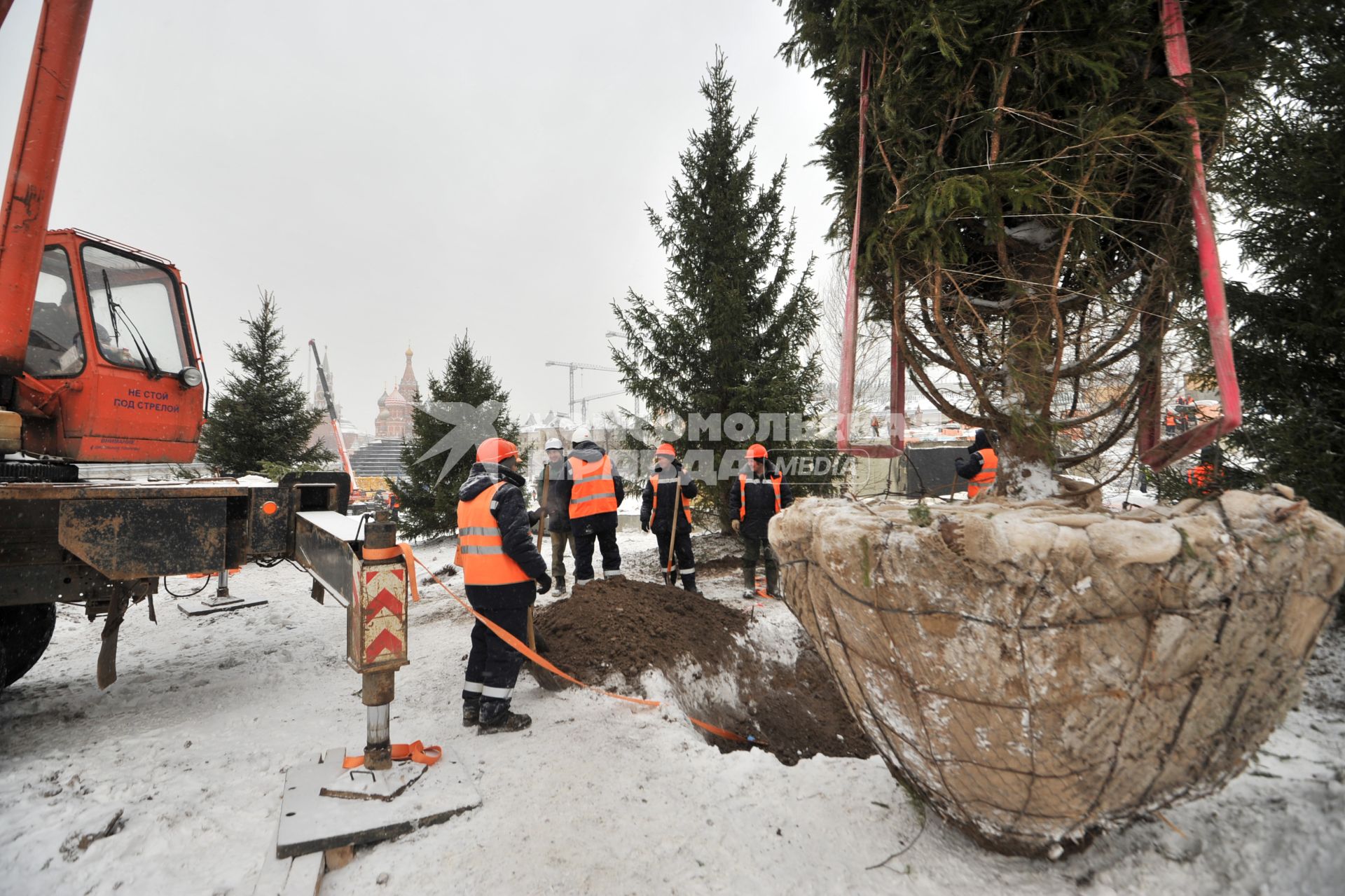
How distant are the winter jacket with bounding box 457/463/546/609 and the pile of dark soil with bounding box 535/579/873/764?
790 mm

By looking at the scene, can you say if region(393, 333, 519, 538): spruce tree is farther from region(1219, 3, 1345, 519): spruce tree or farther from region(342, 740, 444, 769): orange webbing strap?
region(1219, 3, 1345, 519): spruce tree

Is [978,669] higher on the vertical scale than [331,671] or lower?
higher

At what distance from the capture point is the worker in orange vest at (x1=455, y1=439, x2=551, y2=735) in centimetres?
359

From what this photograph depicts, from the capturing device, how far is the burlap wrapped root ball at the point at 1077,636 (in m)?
1.40

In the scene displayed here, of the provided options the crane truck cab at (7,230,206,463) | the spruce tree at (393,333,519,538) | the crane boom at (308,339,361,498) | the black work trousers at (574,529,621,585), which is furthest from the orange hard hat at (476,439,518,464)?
the crane boom at (308,339,361,498)

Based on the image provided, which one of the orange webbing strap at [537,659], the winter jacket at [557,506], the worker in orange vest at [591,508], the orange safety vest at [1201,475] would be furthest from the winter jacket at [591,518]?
the orange safety vest at [1201,475]

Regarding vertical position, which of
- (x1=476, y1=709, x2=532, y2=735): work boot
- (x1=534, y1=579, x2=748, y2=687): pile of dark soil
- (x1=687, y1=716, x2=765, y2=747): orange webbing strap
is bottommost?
Result: (x1=687, y1=716, x2=765, y2=747): orange webbing strap

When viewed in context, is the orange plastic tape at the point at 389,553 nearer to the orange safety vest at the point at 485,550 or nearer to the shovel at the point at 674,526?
the orange safety vest at the point at 485,550

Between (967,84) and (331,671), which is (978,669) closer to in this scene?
(967,84)

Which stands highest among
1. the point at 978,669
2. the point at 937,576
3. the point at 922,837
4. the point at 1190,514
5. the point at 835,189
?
the point at 835,189

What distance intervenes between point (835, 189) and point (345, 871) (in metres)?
3.36

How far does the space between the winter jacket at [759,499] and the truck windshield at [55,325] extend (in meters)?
5.74

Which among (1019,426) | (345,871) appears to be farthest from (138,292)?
(1019,426)

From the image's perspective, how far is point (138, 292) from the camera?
170 inches
